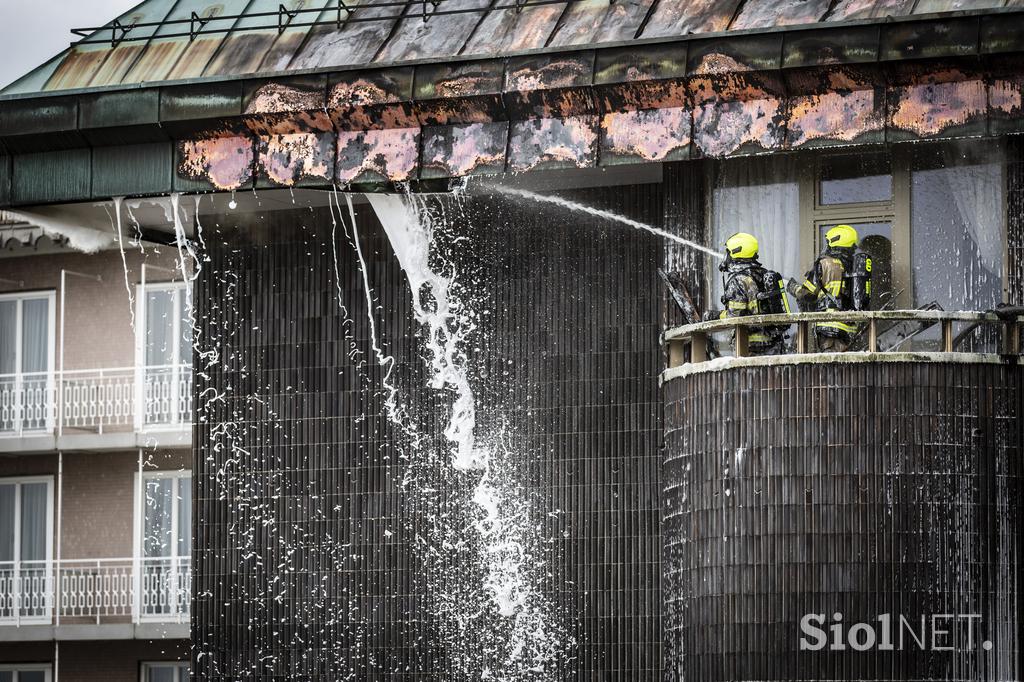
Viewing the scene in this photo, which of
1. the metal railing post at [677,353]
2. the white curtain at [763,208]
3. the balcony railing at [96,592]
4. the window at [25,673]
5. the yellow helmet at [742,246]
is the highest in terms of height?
the white curtain at [763,208]

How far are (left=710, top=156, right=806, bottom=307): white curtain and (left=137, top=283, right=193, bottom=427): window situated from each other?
12036mm

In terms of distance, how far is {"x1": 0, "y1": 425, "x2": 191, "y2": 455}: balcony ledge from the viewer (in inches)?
1230

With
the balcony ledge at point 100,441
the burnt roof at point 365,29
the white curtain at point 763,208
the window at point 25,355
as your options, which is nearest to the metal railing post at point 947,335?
the white curtain at point 763,208

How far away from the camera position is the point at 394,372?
77.4 ft

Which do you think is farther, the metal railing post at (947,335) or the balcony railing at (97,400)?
the balcony railing at (97,400)

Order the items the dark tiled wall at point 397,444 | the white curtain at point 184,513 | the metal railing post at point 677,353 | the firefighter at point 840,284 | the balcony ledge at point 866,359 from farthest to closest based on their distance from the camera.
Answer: the white curtain at point 184,513
the dark tiled wall at point 397,444
the metal railing post at point 677,353
the firefighter at point 840,284
the balcony ledge at point 866,359

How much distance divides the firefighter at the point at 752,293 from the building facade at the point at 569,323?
Answer: 0.75 feet

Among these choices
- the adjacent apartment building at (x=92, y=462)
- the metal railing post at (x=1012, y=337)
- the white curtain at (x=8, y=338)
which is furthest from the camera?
the white curtain at (x=8, y=338)

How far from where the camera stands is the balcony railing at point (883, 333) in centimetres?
1955

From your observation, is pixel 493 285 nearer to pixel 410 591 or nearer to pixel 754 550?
pixel 410 591

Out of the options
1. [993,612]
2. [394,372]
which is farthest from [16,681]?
[993,612]

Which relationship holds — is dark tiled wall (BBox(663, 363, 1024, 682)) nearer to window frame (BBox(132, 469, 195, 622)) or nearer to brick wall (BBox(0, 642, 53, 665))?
window frame (BBox(132, 469, 195, 622))

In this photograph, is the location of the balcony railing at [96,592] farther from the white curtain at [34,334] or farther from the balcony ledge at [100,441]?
the white curtain at [34,334]

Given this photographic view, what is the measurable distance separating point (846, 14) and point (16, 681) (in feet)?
59.5
